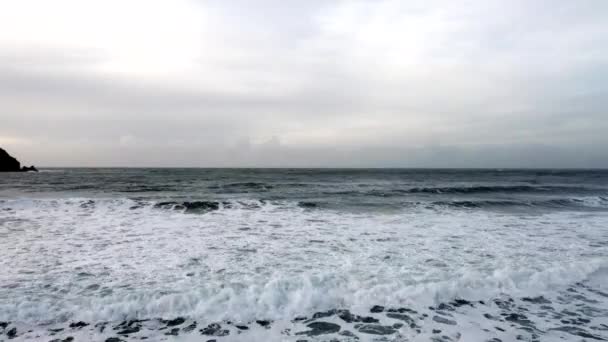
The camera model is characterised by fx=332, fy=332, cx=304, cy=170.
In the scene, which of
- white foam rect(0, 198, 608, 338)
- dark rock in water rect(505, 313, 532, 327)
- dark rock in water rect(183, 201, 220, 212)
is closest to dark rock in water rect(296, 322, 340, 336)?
white foam rect(0, 198, 608, 338)

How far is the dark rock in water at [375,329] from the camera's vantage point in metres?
4.60

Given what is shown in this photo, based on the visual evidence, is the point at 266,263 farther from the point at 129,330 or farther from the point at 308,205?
the point at 308,205

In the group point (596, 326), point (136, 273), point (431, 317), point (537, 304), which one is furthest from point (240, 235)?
point (596, 326)

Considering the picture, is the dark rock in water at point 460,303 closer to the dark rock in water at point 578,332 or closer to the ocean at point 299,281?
the ocean at point 299,281

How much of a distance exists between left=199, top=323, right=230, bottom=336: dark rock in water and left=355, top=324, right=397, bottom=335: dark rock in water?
6.11 ft

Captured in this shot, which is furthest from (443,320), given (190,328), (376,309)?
(190,328)

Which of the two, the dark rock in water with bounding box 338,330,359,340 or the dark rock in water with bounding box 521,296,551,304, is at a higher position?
the dark rock in water with bounding box 338,330,359,340

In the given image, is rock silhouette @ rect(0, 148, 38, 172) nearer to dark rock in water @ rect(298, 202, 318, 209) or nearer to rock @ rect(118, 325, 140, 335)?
dark rock in water @ rect(298, 202, 318, 209)

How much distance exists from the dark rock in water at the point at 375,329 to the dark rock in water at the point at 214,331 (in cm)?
186

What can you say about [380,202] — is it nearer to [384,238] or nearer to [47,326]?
[384,238]

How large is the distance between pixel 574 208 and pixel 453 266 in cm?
1669

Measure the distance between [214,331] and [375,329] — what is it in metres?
2.25

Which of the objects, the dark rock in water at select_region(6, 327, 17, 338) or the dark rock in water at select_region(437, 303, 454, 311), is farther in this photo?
the dark rock in water at select_region(437, 303, 454, 311)

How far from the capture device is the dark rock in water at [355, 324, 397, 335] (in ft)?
15.1
